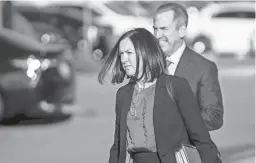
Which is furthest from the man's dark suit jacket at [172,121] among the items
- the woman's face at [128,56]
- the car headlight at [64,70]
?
the car headlight at [64,70]

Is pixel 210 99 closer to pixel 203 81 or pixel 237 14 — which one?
pixel 203 81

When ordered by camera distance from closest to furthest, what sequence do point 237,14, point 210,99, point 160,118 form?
point 160,118 → point 210,99 → point 237,14

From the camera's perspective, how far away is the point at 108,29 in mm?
33719

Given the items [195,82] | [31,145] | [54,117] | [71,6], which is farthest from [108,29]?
[195,82]

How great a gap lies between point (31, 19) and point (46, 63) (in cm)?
2605

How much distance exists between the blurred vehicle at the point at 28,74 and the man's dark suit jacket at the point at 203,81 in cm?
737

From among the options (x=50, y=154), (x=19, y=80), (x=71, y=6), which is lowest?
(x=50, y=154)

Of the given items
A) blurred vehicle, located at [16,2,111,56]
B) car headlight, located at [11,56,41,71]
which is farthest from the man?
blurred vehicle, located at [16,2,111,56]

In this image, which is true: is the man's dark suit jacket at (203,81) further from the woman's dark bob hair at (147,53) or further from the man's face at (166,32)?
the woman's dark bob hair at (147,53)

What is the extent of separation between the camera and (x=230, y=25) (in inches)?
1652

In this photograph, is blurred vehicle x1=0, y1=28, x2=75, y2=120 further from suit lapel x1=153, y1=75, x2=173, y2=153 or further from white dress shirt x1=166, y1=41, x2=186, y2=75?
suit lapel x1=153, y1=75, x2=173, y2=153

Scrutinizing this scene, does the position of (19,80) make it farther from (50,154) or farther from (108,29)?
(108,29)

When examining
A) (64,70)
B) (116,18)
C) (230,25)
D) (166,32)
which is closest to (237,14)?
(230,25)

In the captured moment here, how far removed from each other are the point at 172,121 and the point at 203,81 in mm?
789
